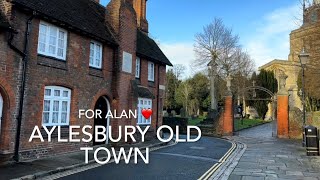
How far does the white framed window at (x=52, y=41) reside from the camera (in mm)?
13570

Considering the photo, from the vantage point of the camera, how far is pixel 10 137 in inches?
464

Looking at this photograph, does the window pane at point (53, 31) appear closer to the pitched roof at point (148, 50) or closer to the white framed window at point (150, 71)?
the pitched roof at point (148, 50)

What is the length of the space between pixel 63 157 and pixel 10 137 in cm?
249

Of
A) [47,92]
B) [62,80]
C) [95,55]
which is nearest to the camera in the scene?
[47,92]

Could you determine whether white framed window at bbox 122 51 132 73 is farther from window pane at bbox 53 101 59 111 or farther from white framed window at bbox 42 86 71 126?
window pane at bbox 53 101 59 111

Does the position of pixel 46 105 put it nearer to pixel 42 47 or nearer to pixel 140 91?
pixel 42 47

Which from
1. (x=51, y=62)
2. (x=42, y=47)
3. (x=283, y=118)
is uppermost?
(x=42, y=47)

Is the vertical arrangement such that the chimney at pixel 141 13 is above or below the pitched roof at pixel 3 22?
above

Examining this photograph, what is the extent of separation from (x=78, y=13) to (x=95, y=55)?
2337mm

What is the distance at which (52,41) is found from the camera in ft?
46.4

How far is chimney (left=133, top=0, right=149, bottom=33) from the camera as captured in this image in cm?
2719

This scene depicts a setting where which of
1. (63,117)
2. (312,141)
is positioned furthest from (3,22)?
(312,141)

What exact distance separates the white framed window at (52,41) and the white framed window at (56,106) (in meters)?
1.53

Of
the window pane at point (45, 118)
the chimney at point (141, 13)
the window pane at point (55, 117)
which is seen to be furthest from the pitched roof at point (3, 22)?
the chimney at point (141, 13)
